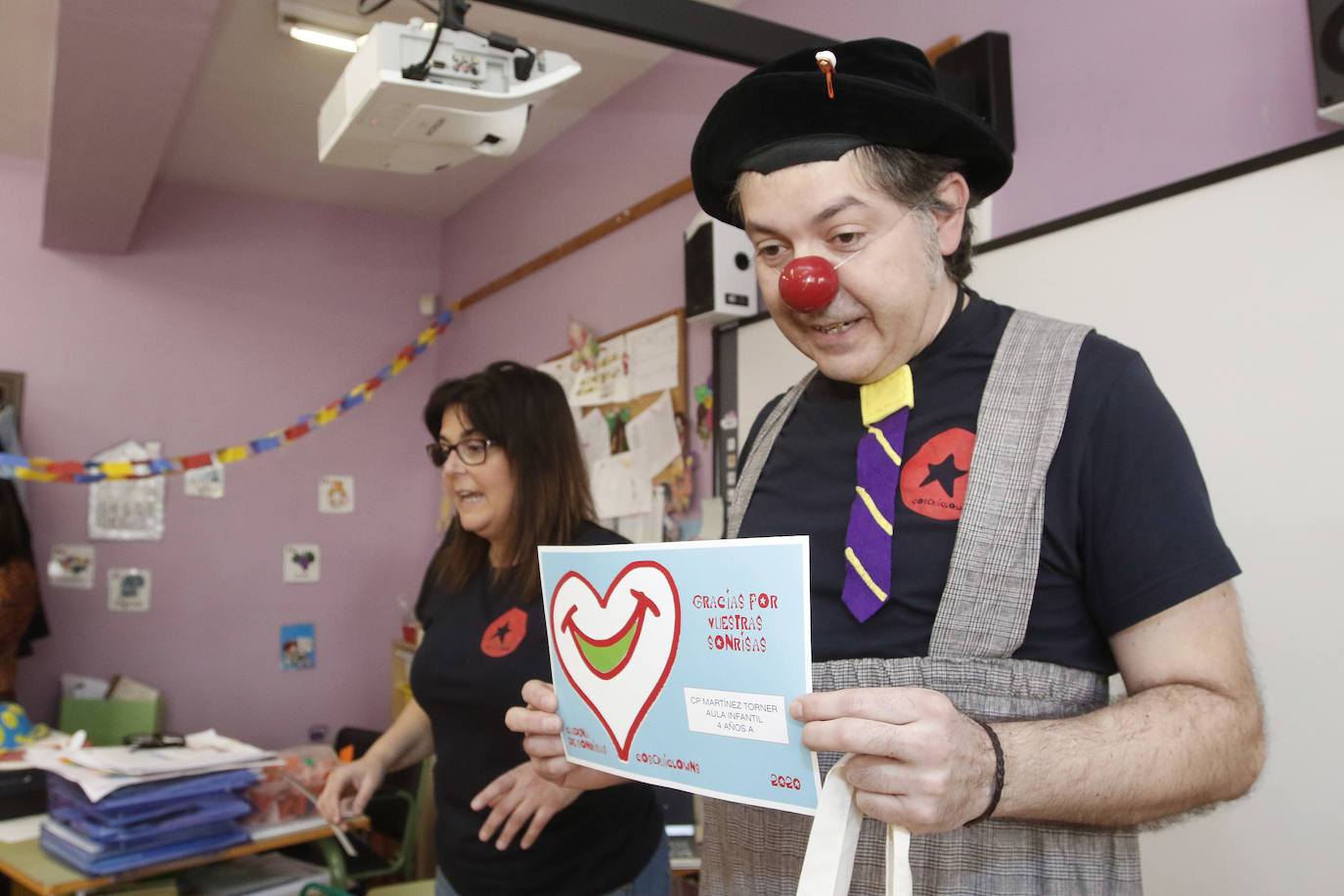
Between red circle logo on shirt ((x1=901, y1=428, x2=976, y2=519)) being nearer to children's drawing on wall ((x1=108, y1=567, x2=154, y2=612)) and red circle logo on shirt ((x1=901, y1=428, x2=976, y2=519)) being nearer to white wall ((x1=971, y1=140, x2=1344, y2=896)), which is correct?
white wall ((x1=971, y1=140, x2=1344, y2=896))

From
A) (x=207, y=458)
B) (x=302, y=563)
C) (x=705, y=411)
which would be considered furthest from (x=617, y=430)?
(x=302, y=563)

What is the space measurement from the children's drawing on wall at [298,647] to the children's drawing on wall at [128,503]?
0.70 meters

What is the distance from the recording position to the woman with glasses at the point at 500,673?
4.77ft

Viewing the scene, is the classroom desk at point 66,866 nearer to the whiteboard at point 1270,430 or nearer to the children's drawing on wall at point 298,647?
the whiteboard at point 1270,430

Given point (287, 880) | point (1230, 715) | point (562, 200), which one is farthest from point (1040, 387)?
point (562, 200)

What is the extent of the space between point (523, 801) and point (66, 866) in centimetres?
Result: 125

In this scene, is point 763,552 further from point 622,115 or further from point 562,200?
point 562,200

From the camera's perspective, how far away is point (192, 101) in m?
3.67

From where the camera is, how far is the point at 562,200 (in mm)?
3957

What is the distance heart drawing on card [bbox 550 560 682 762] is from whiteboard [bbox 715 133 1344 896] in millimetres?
1156

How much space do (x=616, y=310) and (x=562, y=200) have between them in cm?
68

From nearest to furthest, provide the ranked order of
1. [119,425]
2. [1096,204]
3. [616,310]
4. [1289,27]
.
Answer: [1289,27] < [1096,204] < [616,310] < [119,425]

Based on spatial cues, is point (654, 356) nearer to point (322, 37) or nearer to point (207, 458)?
point (322, 37)

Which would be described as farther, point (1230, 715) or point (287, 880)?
point (287, 880)
